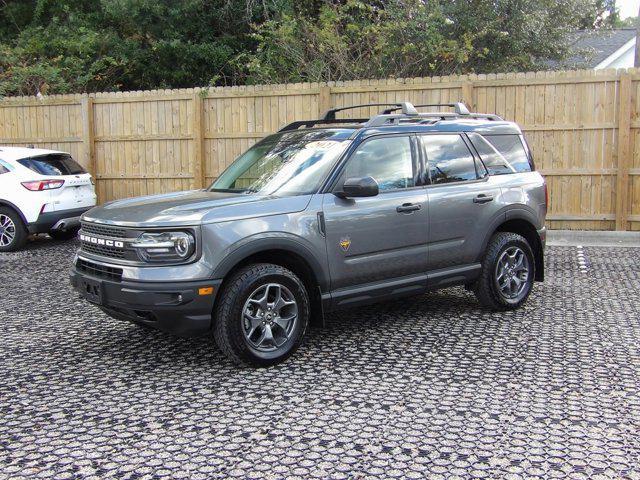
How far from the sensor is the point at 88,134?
1311cm

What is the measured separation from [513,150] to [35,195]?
23.9 feet

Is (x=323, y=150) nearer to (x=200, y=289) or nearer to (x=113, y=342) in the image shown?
(x=200, y=289)

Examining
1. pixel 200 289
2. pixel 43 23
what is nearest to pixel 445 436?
pixel 200 289

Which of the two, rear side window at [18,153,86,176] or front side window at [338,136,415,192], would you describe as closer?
front side window at [338,136,415,192]

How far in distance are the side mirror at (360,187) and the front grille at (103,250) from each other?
5.58 ft

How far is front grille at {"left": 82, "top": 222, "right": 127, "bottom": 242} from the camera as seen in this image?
4934 millimetres

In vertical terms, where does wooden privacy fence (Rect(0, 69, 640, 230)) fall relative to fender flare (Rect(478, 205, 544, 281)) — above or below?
above

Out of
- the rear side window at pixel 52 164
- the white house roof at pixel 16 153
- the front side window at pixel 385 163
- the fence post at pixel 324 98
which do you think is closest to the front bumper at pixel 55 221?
the rear side window at pixel 52 164

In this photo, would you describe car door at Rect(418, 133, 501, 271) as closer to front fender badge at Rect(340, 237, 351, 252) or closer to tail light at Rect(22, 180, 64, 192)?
front fender badge at Rect(340, 237, 351, 252)

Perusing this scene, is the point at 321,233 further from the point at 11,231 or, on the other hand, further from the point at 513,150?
the point at 11,231

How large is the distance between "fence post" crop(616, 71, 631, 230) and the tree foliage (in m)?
4.00

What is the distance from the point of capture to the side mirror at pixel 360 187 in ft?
17.0

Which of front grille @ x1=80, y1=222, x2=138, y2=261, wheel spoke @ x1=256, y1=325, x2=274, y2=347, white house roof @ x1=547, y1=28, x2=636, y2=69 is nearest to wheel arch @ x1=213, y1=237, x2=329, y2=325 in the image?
wheel spoke @ x1=256, y1=325, x2=274, y2=347

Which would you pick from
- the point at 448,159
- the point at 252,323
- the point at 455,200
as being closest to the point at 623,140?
the point at 448,159
